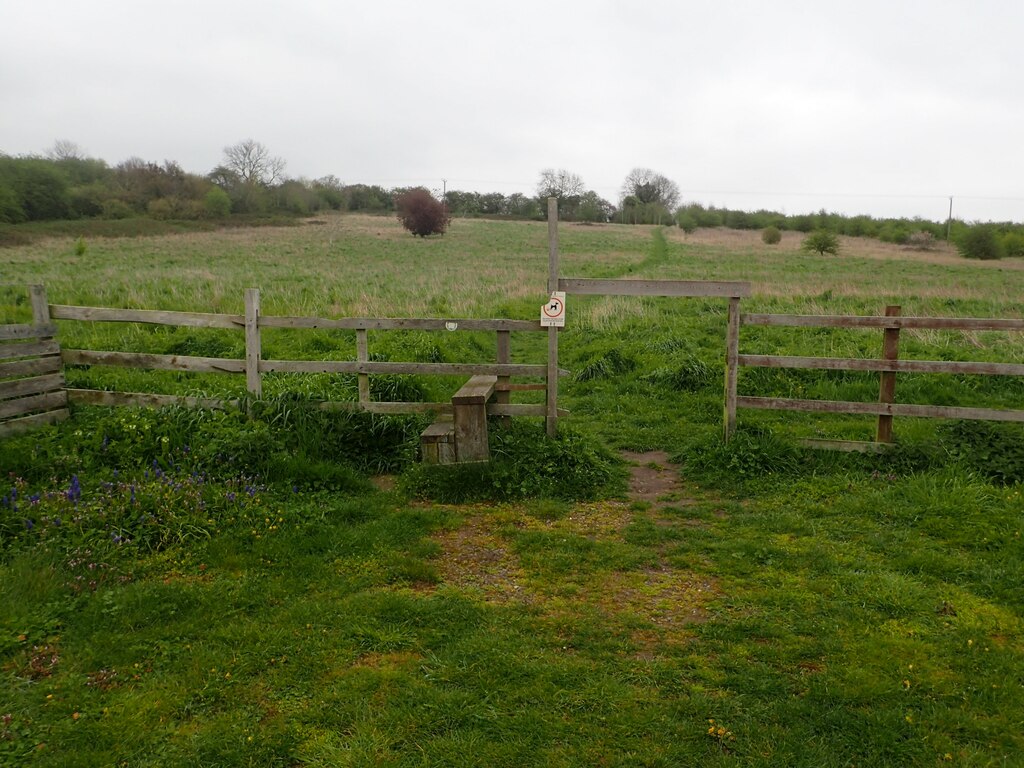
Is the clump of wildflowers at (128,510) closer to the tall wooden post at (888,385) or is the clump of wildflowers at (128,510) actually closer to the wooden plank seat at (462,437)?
the wooden plank seat at (462,437)

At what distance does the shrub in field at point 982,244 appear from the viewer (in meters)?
45.7

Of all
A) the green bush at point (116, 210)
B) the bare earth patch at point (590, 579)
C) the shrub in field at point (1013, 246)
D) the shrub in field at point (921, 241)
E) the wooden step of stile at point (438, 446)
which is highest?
the green bush at point (116, 210)

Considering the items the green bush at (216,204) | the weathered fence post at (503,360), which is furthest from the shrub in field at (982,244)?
the green bush at (216,204)

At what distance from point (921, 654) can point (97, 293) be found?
18.3 m

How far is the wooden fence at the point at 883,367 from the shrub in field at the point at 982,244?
4648 centimetres

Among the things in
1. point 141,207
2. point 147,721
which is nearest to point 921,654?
point 147,721

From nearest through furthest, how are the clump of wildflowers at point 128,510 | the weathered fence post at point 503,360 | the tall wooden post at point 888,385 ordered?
the clump of wildflowers at point 128,510 → the tall wooden post at point 888,385 → the weathered fence post at point 503,360

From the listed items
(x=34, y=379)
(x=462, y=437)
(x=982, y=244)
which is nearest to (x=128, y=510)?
(x=462, y=437)

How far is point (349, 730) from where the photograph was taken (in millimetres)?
3424

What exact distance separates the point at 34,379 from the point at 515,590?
6036mm

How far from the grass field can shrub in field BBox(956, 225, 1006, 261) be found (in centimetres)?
4351

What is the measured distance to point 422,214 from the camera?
52.4 metres

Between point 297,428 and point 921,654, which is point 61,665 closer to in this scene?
point 297,428

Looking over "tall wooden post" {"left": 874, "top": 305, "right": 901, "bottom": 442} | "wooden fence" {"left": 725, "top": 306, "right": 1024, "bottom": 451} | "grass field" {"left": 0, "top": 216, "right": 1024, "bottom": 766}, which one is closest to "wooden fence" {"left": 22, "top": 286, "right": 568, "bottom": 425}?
"grass field" {"left": 0, "top": 216, "right": 1024, "bottom": 766}
